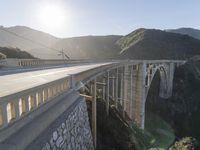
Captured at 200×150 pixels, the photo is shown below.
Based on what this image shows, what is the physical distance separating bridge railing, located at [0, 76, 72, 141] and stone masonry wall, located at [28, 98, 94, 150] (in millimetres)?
631

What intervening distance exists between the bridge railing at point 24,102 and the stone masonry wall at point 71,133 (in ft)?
2.07

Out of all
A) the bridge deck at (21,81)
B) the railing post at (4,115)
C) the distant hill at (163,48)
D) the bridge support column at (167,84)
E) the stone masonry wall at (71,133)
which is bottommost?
the bridge support column at (167,84)

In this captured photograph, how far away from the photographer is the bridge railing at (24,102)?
3812mm

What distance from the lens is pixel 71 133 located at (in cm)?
628

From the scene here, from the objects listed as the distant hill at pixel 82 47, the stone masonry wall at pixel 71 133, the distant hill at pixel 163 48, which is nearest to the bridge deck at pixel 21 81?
the stone masonry wall at pixel 71 133

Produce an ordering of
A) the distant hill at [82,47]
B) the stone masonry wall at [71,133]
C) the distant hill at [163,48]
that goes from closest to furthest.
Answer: the stone masonry wall at [71,133]
the distant hill at [163,48]
the distant hill at [82,47]

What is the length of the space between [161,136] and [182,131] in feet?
37.8

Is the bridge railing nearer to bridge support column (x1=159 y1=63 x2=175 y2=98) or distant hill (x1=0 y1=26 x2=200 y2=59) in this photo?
bridge support column (x1=159 y1=63 x2=175 y2=98)

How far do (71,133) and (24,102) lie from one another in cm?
216

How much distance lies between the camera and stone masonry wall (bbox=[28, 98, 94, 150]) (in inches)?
196

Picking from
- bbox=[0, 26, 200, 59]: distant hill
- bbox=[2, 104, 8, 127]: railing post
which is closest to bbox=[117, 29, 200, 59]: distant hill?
bbox=[0, 26, 200, 59]: distant hill

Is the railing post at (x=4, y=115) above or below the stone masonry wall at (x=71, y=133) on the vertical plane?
above

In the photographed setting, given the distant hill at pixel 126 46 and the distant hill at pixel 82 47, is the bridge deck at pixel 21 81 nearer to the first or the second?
the distant hill at pixel 126 46

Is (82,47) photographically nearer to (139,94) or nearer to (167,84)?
(167,84)
